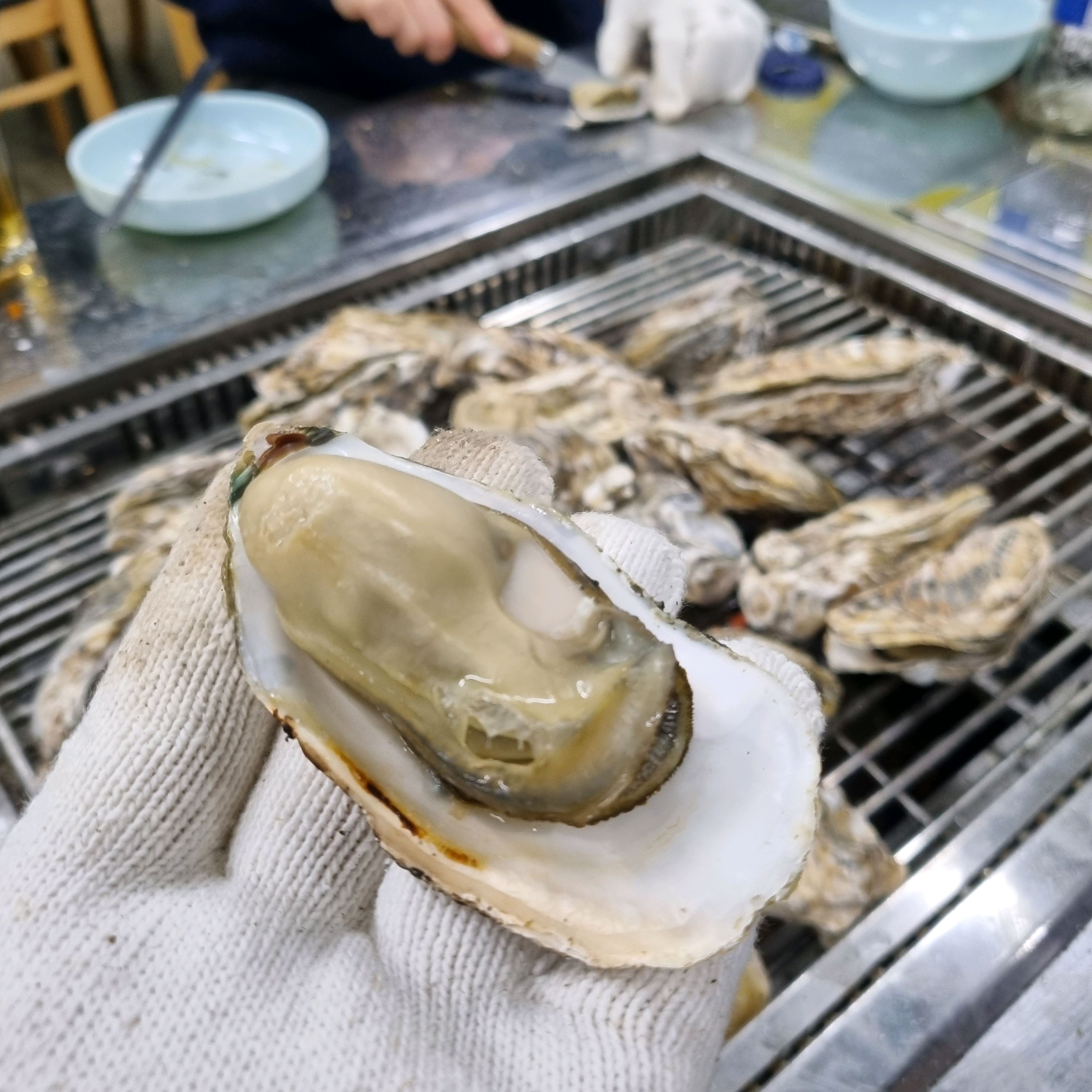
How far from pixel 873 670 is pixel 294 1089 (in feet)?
2.49

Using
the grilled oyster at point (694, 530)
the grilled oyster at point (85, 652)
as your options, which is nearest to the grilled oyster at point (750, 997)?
the grilled oyster at point (694, 530)

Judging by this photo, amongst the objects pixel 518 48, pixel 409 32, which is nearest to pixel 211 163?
pixel 409 32

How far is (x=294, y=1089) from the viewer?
2.26ft

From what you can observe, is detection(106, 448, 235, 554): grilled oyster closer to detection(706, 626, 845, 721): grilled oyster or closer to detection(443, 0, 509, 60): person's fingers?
detection(706, 626, 845, 721): grilled oyster

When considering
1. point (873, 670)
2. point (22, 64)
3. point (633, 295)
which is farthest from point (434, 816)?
point (22, 64)

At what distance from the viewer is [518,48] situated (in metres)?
2.26

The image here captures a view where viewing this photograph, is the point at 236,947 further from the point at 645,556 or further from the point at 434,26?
the point at 434,26

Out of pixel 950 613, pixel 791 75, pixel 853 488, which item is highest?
pixel 791 75

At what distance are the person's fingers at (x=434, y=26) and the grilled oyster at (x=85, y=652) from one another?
4.75 ft

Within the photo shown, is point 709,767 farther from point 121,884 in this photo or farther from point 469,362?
point 469,362

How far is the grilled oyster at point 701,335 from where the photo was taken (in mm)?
1612

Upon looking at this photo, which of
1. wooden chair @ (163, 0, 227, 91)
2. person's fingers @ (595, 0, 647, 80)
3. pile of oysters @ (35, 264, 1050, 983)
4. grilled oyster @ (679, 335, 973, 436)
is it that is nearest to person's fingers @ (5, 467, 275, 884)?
pile of oysters @ (35, 264, 1050, 983)

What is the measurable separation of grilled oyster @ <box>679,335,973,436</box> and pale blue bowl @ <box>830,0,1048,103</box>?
36.0 inches

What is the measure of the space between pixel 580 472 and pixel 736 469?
214 millimetres
